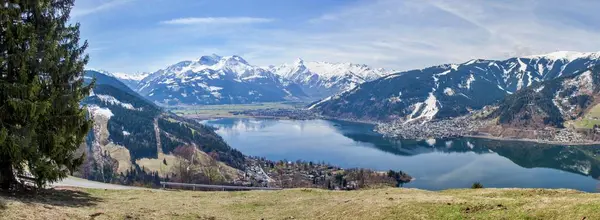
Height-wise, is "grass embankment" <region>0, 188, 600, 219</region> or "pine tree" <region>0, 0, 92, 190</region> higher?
"pine tree" <region>0, 0, 92, 190</region>

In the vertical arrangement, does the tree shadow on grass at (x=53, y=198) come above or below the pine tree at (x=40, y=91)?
below

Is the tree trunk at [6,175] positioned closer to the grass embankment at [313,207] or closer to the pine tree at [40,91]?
the pine tree at [40,91]

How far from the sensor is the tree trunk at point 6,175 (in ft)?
86.9

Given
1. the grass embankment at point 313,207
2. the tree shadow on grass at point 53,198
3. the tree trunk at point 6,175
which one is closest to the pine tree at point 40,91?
the tree trunk at point 6,175

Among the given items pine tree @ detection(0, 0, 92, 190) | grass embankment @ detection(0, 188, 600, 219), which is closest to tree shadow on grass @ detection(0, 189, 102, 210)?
grass embankment @ detection(0, 188, 600, 219)

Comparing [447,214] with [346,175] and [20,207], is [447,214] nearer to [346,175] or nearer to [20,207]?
[20,207]

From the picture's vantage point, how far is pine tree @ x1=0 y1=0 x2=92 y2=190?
25203mm

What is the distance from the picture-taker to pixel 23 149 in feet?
86.4

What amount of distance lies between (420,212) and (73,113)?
22.8m

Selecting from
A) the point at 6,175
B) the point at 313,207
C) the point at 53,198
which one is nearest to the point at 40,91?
the point at 6,175

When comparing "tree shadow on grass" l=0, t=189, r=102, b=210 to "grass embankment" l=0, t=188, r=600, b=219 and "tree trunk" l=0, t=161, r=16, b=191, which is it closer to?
"grass embankment" l=0, t=188, r=600, b=219

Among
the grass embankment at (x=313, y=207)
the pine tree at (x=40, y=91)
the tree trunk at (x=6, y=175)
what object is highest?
the pine tree at (x=40, y=91)

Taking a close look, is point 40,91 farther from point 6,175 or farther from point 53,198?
point 53,198

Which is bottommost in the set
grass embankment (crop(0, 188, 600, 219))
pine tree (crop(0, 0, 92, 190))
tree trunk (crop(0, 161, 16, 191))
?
grass embankment (crop(0, 188, 600, 219))
